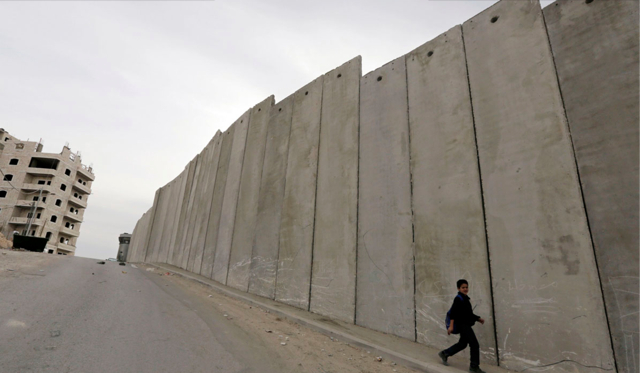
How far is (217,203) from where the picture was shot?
12.4 m

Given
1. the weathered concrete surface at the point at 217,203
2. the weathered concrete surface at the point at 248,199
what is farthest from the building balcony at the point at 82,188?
the weathered concrete surface at the point at 248,199

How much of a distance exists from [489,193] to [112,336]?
5.85m

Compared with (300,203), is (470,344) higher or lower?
lower

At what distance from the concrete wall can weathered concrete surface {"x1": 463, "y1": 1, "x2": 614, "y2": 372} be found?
0.02 metres

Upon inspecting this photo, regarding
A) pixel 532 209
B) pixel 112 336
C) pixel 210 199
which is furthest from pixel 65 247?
pixel 532 209

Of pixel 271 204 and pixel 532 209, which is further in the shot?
pixel 271 204

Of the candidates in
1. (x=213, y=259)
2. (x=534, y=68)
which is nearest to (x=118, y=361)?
(x=534, y=68)

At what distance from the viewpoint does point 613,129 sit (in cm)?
384

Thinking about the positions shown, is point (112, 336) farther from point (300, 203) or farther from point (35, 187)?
point (35, 187)

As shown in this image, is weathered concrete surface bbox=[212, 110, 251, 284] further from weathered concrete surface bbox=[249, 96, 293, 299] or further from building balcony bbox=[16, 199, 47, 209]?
building balcony bbox=[16, 199, 47, 209]

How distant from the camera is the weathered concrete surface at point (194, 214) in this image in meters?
13.8

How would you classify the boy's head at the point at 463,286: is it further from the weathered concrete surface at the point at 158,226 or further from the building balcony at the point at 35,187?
the building balcony at the point at 35,187

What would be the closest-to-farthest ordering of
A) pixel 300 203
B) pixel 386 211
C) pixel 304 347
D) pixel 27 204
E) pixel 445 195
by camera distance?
pixel 304 347, pixel 445 195, pixel 386 211, pixel 300 203, pixel 27 204

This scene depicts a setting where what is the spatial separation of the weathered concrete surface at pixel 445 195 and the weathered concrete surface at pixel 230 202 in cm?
717
